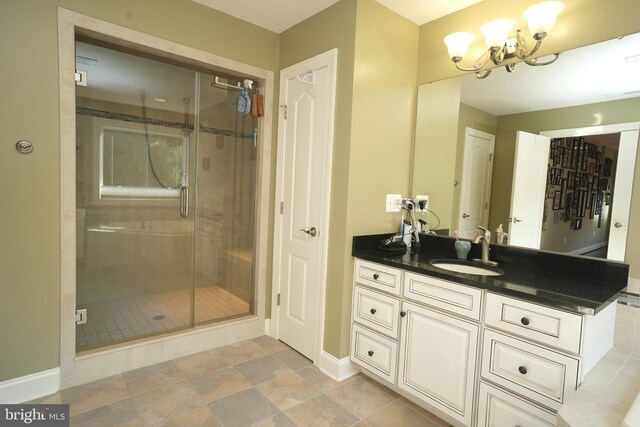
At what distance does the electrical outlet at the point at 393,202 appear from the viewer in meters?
2.48

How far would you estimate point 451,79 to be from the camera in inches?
93.8

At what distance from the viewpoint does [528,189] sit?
2090 mm

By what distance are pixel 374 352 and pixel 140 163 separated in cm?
210

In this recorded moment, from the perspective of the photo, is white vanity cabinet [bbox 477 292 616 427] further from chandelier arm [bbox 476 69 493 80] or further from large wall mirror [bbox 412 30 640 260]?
chandelier arm [bbox 476 69 493 80]

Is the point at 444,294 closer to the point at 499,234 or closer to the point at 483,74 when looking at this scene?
the point at 499,234

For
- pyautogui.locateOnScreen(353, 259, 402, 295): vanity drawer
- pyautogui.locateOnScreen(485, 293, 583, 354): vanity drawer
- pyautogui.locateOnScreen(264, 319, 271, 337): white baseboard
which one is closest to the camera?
pyautogui.locateOnScreen(485, 293, 583, 354): vanity drawer

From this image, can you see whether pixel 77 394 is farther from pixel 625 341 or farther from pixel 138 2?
pixel 625 341

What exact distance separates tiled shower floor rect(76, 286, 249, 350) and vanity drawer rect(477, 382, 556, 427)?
6.38 feet

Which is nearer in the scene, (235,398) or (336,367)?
(235,398)

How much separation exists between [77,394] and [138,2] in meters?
2.44

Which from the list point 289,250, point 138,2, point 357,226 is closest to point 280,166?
point 289,250

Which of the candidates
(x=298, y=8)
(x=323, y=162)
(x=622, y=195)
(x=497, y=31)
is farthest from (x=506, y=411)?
(x=298, y=8)

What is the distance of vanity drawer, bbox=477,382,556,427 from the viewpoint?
1.45 metres

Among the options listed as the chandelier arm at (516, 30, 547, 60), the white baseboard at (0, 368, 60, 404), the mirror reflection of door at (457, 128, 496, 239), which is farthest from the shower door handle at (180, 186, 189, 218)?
the chandelier arm at (516, 30, 547, 60)
